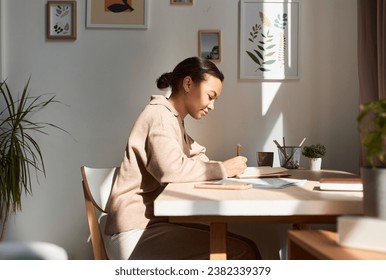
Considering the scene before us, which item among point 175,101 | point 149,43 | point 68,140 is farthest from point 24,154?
point 175,101

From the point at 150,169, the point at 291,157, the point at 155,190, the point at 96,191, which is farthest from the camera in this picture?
the point at 291,157

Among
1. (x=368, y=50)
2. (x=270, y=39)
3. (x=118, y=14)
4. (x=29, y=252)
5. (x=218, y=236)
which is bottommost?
(x=29, y=252)

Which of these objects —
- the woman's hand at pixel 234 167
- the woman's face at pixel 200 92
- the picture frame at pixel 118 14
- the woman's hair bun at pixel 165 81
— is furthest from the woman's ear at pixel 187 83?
the picture frame at pixel 118 14

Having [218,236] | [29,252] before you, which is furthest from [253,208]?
[29,252]

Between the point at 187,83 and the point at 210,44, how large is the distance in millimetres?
879

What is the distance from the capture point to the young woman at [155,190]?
66.1 inches

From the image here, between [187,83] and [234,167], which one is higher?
[187,83]

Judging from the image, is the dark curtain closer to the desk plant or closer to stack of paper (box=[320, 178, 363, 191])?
stack of paper (box=[320, 178, 363, 191])

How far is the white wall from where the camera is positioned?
2.89 metres

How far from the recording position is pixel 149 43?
2.89m

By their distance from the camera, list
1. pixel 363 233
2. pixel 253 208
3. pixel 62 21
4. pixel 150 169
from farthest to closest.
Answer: pixel 62 21 → pixel 150 169 → pixel 253 208 → pixel 363 233

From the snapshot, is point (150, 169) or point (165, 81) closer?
point (150, 169)

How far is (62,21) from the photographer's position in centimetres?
287

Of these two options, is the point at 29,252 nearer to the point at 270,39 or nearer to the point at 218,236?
the point at 218,236
